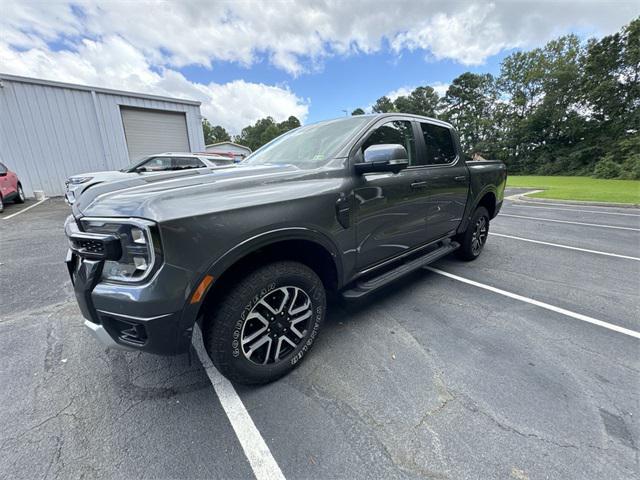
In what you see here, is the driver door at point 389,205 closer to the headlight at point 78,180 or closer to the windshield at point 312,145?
the windshield at point 312,145

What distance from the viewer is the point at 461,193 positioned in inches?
143

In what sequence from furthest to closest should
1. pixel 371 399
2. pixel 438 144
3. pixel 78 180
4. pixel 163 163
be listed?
pixel 163 163 → pixel 78 180 → pixel 438 144 → pixel 371 399

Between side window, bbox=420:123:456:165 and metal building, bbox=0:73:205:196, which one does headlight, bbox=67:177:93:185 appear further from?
side window, bbox=420:123:456:165

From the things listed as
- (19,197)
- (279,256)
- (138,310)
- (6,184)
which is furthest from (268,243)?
(19,197)

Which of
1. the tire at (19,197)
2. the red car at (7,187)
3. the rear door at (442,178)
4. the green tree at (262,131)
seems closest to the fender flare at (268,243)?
the rear door at (442,178)

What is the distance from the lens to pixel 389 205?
2572mm

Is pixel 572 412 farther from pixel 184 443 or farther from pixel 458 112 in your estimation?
pixel 458 112

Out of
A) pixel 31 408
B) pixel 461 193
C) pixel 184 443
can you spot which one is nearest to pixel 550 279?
pixel 461 193

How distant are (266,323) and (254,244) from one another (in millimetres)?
585

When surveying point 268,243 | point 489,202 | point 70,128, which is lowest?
point 489,202

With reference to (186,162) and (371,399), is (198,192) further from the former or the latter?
(186,162)

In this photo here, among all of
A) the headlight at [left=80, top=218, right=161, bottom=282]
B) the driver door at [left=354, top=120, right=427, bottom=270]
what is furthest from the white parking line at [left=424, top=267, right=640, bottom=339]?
the headlight at [left=80, top=218, right=161, bottom=282]

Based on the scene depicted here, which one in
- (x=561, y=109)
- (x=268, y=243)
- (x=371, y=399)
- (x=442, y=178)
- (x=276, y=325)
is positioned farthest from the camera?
(x=561, y=109)

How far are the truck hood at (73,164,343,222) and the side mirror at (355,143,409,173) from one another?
247 mm
